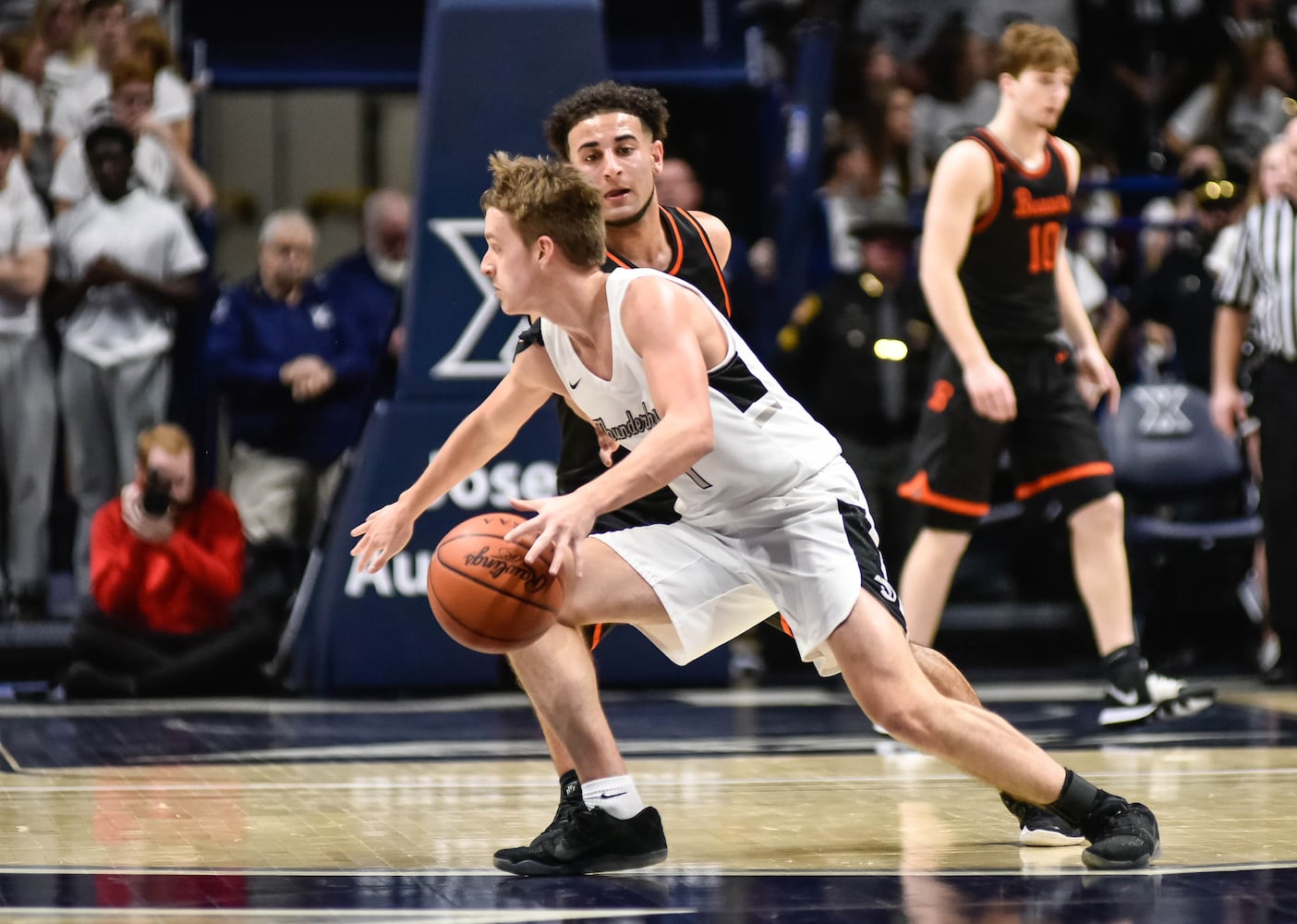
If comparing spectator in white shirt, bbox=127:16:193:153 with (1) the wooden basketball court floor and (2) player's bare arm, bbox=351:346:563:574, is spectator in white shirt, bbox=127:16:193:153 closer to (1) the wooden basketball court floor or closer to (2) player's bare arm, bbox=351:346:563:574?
(1) the wooden basketball court floor

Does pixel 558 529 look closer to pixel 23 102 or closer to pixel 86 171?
pixel 86 171

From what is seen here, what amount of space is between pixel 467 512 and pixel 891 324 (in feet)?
7.43

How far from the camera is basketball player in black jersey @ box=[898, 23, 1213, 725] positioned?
6.36 meters

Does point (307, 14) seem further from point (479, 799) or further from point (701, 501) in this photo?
point (701, 501)

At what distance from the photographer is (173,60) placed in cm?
923

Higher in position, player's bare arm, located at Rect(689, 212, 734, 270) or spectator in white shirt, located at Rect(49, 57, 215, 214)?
spectator in white shirt, located at Rect(49, 57, 215, 214)

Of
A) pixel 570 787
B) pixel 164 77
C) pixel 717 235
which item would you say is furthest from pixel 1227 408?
pixel 164 77

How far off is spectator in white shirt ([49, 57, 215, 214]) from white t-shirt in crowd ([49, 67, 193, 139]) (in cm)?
12

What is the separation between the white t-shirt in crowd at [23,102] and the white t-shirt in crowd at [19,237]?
794 mm

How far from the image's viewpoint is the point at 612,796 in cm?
423

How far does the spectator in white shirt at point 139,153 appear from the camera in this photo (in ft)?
28.8

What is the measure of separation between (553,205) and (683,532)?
32.5 inches

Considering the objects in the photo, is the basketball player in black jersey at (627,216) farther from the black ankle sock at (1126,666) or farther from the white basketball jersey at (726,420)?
the black ankle sock at (1126,666)

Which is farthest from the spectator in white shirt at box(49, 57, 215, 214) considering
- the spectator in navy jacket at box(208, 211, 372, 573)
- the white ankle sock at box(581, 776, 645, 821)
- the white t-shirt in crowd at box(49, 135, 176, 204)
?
the white ankle sock at box(581, 776, 645, 821)
